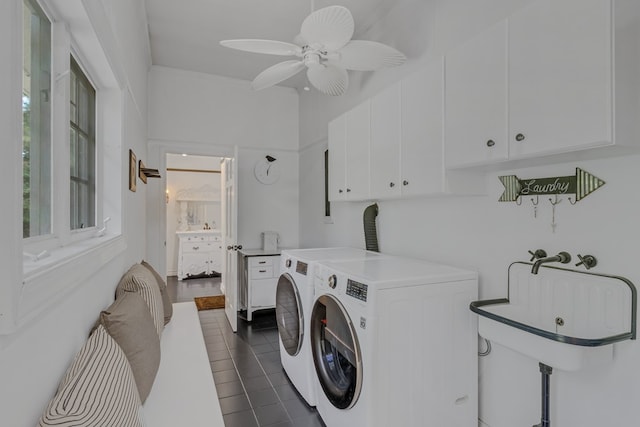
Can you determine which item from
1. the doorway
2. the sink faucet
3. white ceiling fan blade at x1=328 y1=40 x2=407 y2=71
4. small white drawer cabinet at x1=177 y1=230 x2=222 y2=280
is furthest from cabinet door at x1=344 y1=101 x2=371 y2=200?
small white drawer cabinet at x1=177 y1=230 x2=222 y2=280

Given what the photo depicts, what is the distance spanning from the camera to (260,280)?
423cm

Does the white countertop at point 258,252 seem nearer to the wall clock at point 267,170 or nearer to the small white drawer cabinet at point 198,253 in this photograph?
the wall clock at point 267,170

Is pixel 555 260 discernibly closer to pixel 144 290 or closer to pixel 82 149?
pixel 144 290

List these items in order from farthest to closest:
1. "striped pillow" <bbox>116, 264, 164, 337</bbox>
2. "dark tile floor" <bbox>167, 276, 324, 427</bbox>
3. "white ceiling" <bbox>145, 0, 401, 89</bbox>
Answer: "white ceiling" <bbox>145, 0, 401, 89</bbox>
"dark tile floor" <bbox>167, 276, 324, 427</bbox>
"striped pillow" <bbox>116, 264, 164, 337</bbox>

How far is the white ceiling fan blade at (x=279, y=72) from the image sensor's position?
2311 millimetres

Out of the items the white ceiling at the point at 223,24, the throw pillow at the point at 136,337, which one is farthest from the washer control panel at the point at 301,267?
the white ceiling at the point at 223,24

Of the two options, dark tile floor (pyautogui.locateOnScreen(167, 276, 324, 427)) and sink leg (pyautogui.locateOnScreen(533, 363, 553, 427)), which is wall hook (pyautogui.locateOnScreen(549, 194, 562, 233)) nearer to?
sink leg (pyautogui.locateOnScreen(533, 363, 553, 427))

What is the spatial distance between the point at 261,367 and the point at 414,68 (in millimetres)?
2794

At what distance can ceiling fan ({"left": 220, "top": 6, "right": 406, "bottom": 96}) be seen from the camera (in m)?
1.76

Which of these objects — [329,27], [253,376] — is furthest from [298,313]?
[329,27]

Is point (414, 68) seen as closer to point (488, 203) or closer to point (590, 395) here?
point (488, 203)

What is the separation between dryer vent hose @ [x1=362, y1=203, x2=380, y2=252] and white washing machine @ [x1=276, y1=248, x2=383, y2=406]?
0.38ft

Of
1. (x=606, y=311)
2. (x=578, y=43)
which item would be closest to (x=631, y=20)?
(x=578, y=43)

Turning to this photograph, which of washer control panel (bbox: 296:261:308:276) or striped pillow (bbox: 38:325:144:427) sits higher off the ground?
washer control panel (bbox: 296:261:308:276)
